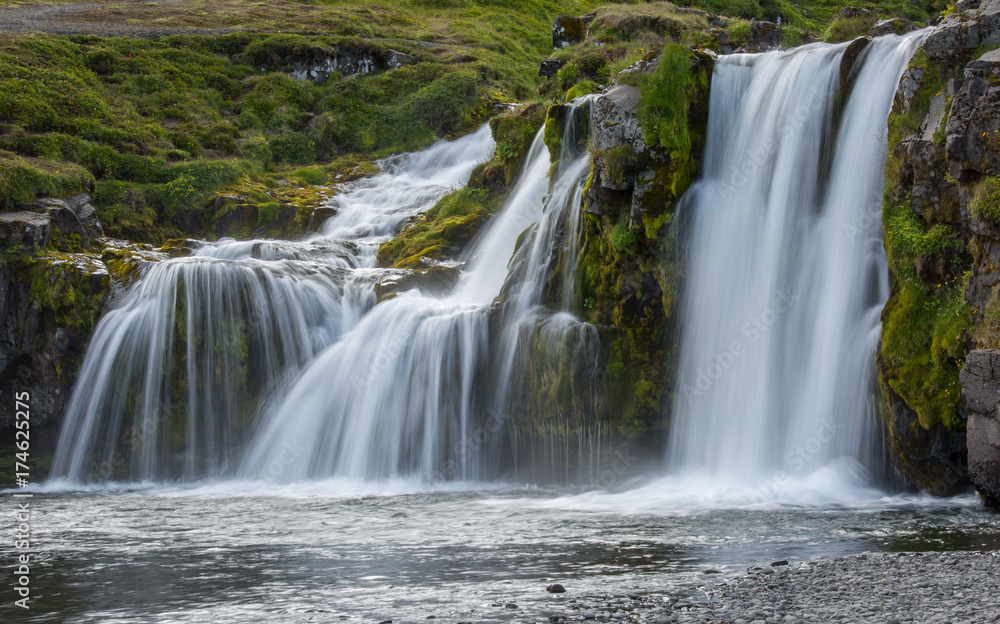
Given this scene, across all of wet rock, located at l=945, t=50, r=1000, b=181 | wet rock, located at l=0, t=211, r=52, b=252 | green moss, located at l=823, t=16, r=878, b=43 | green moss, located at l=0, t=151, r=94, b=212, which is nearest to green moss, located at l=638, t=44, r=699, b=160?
wet rock, located at l=945, t=50, r=1000, b=181

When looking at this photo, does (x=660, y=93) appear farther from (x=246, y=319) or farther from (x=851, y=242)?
(x=246, y=319)

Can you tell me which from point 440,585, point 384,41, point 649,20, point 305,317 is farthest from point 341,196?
point 440,585

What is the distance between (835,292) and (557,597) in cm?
751

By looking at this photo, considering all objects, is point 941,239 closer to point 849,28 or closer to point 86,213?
point 849,28

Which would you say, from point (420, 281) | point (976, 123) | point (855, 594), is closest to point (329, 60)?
point (420, 281)

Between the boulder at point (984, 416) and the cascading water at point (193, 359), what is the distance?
38.4 ft

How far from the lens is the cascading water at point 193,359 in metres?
15.2

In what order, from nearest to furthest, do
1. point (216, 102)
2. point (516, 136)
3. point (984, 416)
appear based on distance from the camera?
1. point (984, 416)
2. point (516, 136)
3. point (216, 102)

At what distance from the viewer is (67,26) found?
1314 inches

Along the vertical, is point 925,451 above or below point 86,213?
below

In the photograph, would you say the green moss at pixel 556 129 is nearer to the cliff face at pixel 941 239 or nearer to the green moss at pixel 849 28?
the green moss at pixel 849 28

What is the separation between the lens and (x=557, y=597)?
19.7ft
